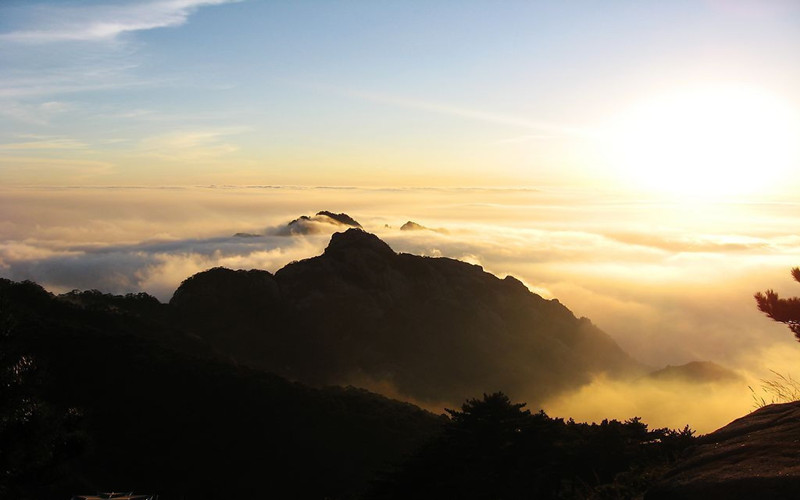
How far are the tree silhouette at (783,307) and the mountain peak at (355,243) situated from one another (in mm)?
128038

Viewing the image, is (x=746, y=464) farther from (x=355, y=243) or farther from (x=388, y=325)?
(x=355, y=243)

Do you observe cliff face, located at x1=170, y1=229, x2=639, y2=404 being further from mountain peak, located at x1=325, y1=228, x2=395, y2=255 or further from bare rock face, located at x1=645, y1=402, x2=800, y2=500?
bare rock face, located at x1=645, y1=402, x2=800, y2=500

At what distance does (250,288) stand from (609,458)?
113 meters

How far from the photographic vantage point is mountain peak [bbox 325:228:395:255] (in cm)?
14212

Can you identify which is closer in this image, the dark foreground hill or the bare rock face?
the bare rock face

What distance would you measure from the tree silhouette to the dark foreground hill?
1097 inches

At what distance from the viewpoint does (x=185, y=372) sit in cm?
6066

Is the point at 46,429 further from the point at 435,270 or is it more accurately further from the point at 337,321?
the point at 435,270

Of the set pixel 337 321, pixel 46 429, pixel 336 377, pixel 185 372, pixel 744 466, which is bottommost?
pixel 336 377

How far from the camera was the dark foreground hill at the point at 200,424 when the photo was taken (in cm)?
4416

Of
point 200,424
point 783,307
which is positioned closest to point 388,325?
point 200,424

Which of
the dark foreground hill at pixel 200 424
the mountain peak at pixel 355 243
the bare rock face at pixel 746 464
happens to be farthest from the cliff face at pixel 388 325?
the bare rock face at pixel 746 464

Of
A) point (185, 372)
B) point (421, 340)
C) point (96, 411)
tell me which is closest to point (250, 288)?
point (421, 340)

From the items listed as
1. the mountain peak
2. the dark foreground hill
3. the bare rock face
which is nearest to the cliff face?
the mountain peak
